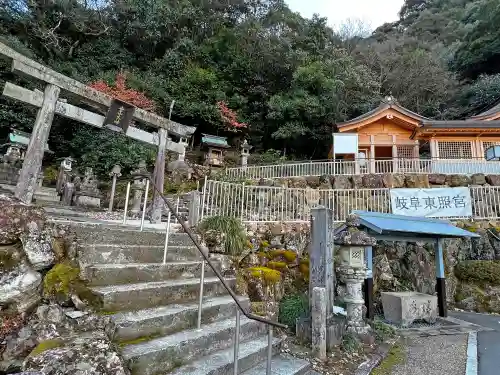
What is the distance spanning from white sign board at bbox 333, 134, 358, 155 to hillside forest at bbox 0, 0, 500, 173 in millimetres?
3409

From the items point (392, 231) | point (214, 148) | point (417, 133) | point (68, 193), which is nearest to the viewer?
point (392, 231)

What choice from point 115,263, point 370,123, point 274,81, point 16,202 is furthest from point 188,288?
point 274,81

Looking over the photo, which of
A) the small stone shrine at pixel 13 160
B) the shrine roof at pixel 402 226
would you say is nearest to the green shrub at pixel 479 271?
the shrine roof at pixel 402 226

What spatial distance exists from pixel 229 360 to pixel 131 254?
173 cm

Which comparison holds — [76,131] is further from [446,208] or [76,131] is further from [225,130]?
[446,208]

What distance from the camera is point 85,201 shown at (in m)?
11.6

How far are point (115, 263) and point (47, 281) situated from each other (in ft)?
2.43

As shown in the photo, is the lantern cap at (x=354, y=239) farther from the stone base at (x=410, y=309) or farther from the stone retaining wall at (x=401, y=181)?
the stone retaining wall at (x=401, y=181)

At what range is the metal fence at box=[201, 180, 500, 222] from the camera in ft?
25.9

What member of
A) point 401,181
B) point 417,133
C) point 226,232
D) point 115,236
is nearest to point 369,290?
point 226,232

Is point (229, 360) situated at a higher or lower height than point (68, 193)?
lower

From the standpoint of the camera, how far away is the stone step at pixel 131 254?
3.11 meters

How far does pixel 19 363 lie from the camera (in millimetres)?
2176

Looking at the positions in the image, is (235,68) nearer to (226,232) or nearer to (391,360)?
(226,232)
